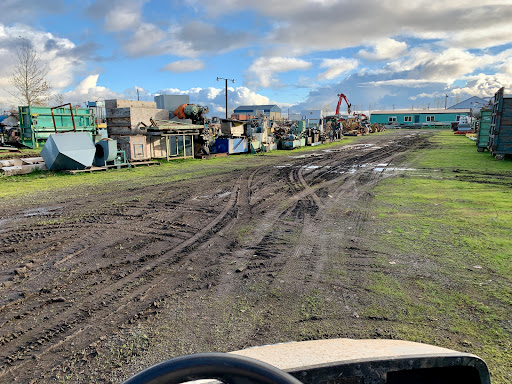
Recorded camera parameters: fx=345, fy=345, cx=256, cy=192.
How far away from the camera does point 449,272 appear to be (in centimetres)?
508

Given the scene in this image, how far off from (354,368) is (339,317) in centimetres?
224

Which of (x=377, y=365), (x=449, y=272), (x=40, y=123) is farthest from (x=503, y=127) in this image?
(x=40, y=123)

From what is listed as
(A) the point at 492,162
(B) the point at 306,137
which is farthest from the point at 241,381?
(B) the point at 306,137

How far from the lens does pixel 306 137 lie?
3142 centimetres

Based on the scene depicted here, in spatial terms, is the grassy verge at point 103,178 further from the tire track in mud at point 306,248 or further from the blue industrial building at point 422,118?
the blue industrial building at point 422,118

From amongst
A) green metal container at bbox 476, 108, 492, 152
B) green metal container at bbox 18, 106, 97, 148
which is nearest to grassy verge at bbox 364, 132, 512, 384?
green metal container at bbox 476, 108, 492, 152

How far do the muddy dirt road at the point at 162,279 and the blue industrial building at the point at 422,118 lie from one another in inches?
2993

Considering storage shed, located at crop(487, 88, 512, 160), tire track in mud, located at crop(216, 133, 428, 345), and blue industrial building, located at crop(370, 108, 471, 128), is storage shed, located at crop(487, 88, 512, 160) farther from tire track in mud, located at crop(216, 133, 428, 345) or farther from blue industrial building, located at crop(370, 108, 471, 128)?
blue industrial building, located at crop(370, 108, 471, 128)

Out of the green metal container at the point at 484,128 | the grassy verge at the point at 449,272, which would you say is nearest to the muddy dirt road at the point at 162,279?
the grassy verge at the point at 449,272

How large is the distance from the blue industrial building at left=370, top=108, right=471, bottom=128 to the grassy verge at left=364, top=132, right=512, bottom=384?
73449mm

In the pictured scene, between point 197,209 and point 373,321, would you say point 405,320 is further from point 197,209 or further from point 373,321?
point 197,209

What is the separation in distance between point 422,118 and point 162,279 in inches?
3380

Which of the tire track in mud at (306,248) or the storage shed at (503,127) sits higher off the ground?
the storage shed at (503,127)

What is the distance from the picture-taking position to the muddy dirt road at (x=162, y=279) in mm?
3518
